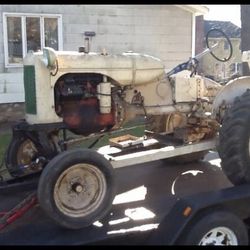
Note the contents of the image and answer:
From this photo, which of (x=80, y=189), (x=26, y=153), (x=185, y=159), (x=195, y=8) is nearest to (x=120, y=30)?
(x=195, y=8)

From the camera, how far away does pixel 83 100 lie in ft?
13.3

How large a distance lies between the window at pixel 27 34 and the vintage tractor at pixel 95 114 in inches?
279

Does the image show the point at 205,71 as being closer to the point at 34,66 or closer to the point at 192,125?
the point at 192,125

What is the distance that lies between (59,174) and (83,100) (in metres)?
0.91

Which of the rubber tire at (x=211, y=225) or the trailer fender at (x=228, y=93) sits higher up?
the trailer fender at (x=228, y=93)

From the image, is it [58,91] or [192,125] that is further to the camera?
[192,125]

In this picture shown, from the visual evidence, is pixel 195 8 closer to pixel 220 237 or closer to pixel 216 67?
pixel 216 67

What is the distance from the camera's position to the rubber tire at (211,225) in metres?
3.06

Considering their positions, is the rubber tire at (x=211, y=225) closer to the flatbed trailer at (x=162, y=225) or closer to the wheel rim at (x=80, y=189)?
the flatbed trailer at (x=162, y=225)

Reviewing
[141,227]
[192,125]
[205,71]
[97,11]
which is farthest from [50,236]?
[97,11]

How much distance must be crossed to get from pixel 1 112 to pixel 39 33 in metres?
2.18

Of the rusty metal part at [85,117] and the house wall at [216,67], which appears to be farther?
the house wall at [216,67]

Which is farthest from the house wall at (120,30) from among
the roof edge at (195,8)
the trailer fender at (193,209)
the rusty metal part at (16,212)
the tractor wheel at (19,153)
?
the trailer fender at (193,209)

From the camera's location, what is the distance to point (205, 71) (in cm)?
508
